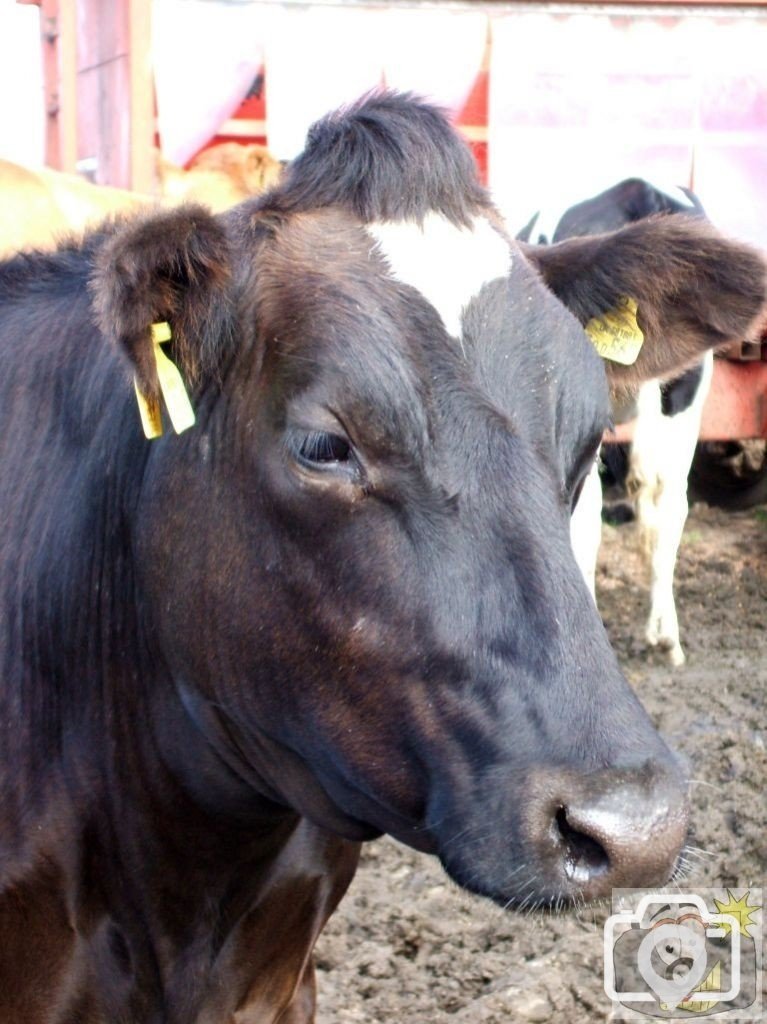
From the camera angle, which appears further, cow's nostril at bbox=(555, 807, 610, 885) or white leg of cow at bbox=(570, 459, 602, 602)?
white leg of cow at bbox=(570, 459, 602, 602)

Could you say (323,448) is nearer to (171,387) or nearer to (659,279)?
(171,387)

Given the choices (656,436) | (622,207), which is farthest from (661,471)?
(622,207)

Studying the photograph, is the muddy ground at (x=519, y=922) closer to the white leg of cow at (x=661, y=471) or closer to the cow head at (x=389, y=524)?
the cow head at (x=389, y=524)

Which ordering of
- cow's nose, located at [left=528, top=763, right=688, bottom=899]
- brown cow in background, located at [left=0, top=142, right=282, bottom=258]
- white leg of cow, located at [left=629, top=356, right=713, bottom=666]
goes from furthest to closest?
white leg of cow, located at [left=629, top=356, right=713, bottom=666] → brown cow in background, located at [left=0, top=142, right=282, bottom=258] → cow's nose, located at [left=528, top=763, right=688, bottom=899]

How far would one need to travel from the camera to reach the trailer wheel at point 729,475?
9.18 m

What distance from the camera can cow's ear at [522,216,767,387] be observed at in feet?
8.14

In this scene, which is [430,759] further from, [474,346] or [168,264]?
[168,264]

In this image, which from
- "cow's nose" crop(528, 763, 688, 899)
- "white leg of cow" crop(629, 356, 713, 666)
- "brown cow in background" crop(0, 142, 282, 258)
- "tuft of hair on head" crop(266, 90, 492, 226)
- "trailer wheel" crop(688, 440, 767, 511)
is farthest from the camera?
"trailer wheel" crop(688, 440, 767, 511)

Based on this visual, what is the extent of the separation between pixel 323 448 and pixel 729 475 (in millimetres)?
7738

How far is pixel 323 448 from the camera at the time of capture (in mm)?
2000

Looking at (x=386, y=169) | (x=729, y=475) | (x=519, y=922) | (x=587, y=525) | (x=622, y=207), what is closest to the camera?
(x=386, y=169)

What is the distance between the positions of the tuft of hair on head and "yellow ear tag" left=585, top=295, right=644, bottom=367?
34 cm

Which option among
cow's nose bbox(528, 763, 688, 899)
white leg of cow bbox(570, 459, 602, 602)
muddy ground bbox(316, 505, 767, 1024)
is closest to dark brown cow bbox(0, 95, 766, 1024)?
cow's nose bbox(528, 763, 688, 899)

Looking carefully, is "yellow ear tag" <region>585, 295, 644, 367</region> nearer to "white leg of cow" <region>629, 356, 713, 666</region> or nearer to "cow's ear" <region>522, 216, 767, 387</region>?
"cow's ear" <region>522, 216, 767, 387</region>
